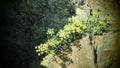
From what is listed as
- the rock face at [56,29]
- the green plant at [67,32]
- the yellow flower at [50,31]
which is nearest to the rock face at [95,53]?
the rock face at [56,29]

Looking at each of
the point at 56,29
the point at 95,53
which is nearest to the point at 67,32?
the point at 56,29

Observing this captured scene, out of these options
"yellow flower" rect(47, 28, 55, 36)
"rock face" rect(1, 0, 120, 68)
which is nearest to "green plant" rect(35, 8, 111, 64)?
"yellow flower" rect(47, 28, 55, 36)

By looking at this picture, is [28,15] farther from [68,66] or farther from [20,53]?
[68,66]

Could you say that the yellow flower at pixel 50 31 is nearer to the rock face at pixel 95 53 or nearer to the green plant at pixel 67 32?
the green plant at pixel 67 32

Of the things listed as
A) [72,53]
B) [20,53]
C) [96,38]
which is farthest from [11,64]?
[96,38]

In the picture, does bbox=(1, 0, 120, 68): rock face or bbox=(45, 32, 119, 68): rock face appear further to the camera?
bbox=(45, 32, 119, 68): rock face

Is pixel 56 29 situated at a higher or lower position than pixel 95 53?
higher

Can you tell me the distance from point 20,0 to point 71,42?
1.22m

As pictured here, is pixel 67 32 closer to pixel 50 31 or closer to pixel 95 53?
pixel 50 31

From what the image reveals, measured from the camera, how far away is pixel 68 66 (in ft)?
13.3

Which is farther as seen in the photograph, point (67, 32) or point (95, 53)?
point (95, 53)

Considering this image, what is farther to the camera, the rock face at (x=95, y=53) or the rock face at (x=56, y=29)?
the rock face at (x=95, y=53)

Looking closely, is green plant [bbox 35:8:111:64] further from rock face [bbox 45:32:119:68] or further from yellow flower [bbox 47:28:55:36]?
rock face [bbox 45:32:119:68]

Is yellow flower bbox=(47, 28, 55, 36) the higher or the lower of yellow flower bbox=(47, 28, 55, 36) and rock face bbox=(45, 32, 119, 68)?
the higher
